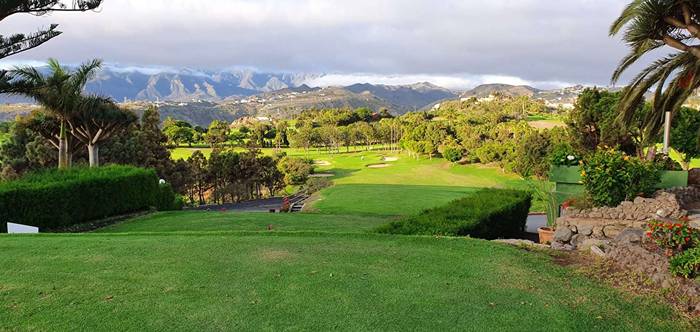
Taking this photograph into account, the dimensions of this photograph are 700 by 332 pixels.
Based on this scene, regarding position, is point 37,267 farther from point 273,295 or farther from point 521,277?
point 521,277

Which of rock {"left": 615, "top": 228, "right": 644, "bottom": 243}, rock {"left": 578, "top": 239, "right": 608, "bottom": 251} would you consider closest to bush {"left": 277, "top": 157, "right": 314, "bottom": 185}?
rock {"left": 578, "top": 239, "right": 608, "bottom": 251}

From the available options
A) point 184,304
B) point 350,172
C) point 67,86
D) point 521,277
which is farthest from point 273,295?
point 350,172

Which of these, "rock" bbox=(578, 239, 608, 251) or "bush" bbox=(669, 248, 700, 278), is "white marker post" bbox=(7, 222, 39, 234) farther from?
"bush" bbox=(669, 248, 700, 278)

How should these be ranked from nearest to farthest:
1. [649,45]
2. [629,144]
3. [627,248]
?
[627,248] → [649,45] → [629,144]

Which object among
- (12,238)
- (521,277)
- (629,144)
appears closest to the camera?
(521,277)

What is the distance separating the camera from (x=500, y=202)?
11.2 meters

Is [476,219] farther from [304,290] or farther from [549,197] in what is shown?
[304,290]

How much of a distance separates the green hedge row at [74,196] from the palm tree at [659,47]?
1424cm

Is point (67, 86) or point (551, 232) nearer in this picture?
point (551, 232)

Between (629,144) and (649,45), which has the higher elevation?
(649,45)

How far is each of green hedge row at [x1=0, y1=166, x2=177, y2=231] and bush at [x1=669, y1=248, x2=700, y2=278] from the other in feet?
47.0

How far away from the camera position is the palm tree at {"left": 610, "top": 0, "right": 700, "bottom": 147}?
25.1 ft

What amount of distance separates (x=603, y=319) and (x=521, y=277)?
1.30 metres

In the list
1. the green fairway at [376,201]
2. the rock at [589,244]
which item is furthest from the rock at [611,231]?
the green fairway at [376,201]
